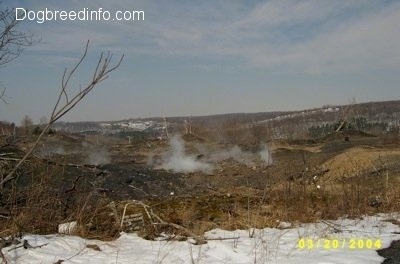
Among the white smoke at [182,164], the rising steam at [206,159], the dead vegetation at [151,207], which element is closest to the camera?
the dead vegetation at [151,207]

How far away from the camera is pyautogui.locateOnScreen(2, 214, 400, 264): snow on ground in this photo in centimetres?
516

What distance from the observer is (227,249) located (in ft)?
19.3

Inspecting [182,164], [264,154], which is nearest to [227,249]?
[182,164]

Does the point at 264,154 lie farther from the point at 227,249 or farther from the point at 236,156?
the point at 227,249

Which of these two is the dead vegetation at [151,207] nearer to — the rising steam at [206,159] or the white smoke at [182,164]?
the white smoke at [182,164]

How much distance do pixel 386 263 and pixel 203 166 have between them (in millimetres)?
22640

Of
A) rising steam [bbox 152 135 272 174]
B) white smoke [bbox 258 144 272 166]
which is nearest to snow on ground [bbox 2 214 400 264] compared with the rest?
rising steam [bbox 152 135 272 174]

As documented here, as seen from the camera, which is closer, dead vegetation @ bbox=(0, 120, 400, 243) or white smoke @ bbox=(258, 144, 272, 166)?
dead vegetation @ bbox=(0, 120, 400, 243)

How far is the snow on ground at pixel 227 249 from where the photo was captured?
16.9ft

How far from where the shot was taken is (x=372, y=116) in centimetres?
14075

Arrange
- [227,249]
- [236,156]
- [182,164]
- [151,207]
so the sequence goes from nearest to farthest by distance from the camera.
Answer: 1. [227,249]
2. [151,207]
3. [182,164]
4. [236,156]

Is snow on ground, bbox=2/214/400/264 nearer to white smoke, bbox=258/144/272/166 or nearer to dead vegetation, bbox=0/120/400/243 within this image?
dead vegetation, bbox=0/120/400/243

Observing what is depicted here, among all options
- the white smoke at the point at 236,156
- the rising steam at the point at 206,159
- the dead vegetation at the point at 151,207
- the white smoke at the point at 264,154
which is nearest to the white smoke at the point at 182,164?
the rising steam at the point at 206,159

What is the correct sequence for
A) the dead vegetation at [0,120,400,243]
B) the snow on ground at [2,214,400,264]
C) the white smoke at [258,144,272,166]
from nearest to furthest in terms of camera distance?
the snow on ground at [2,214,400,264]
the dead vegetation at [0,120,400,243]
the white smoke at [258,144,272,166]
